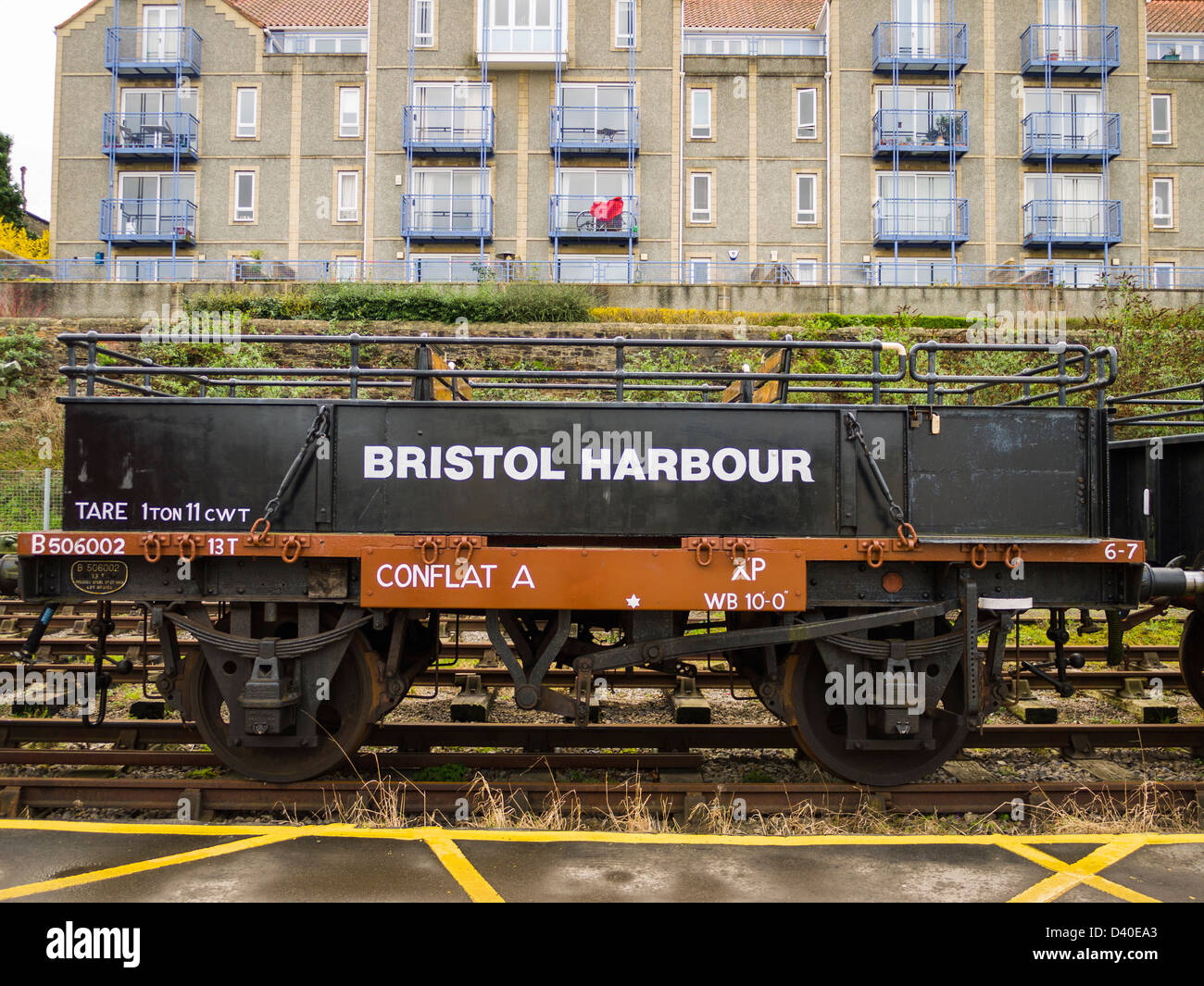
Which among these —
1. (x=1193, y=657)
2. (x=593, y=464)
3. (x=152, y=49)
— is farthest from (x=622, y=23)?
(x=593, y=464)

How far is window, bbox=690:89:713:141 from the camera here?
31906mm

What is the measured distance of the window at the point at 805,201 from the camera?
3173cm

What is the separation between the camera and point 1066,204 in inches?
1257

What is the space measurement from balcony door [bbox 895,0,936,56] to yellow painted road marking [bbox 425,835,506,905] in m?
35.7

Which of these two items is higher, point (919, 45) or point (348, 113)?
point (919, 45)

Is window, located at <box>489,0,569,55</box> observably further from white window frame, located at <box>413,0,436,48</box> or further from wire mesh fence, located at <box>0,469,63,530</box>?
wire mesh fence, located at <box>0,469,63,530</box>

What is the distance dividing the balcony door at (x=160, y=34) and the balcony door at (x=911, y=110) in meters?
28.6

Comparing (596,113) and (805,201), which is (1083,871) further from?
(596,113)

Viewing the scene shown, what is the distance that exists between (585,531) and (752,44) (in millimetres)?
38722

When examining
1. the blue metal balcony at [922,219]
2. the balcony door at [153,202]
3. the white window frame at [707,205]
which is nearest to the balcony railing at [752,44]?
the white window frame at [707,205]

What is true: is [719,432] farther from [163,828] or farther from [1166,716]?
[1166,716]

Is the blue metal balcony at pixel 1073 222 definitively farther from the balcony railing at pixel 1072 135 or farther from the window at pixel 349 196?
the window at pixel 349 196

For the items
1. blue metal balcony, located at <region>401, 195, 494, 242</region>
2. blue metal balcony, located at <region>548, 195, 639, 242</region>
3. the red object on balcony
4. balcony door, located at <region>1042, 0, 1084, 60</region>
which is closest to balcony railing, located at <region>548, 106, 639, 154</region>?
blue metal balcony, located at <region>548, 195, 639, 242</region>
